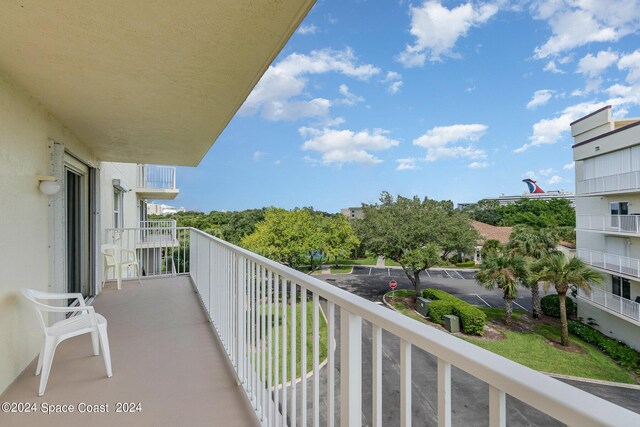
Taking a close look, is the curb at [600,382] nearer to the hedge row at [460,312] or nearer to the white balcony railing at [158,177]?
A: the hedge row at [460,312]

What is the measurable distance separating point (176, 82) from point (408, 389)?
2594 millimetres

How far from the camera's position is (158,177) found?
41.1 feet

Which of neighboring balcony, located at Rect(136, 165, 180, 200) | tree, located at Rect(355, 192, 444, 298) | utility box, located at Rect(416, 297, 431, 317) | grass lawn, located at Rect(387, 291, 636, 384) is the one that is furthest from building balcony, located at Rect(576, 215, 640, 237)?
neighboring balcony, located at Rect(136, 165, 180, 200)

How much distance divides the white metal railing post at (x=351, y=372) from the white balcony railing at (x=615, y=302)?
16.4 m

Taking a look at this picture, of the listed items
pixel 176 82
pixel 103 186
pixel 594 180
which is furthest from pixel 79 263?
pixel 594 180

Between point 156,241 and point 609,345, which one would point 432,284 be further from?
point 156,241

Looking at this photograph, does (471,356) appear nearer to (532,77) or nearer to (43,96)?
(43,96)

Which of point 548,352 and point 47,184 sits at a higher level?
point 47,184

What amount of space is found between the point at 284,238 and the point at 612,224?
1502 centimetres

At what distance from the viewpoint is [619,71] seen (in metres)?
37.3

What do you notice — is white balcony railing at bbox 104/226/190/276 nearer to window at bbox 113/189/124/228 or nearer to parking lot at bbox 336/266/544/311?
window at bbox 113/189/124/228

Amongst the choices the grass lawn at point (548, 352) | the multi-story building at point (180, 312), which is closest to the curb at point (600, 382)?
the grass lawn at point (548, 352)

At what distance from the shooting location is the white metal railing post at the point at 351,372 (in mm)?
1043

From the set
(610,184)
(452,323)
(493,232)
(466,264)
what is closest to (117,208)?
(452,323)
